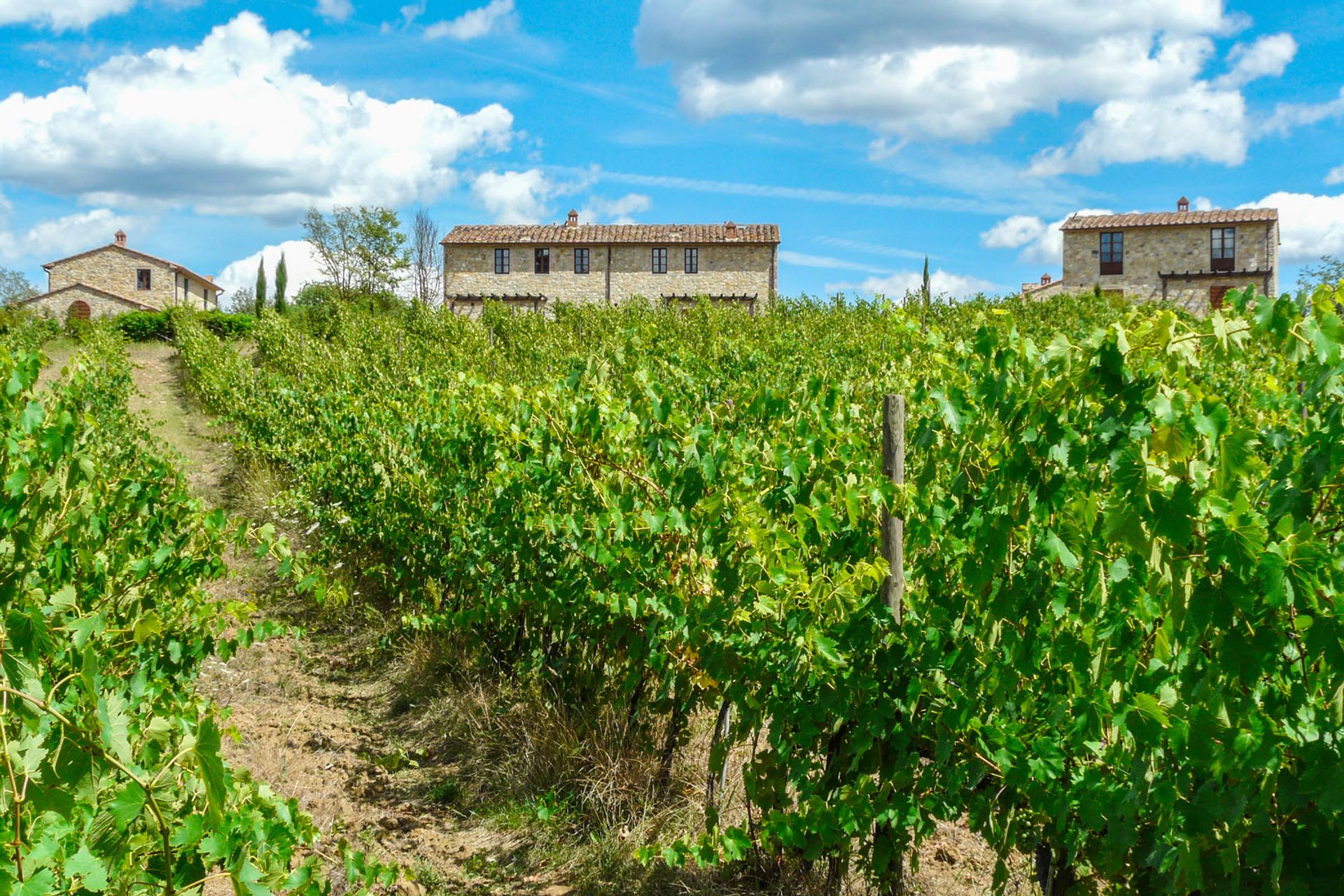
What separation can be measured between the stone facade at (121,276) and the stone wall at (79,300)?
0.26ft

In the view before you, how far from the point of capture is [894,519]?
115 inches

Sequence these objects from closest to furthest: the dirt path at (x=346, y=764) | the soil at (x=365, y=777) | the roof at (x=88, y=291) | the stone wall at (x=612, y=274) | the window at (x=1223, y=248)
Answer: the soil at (x=365, y=777) < the dirt path at (x=346, y=764) < the window at (x=1223, y=248) < the stone wall at (x=612, y=274) < the roof at (x=88, y=291)

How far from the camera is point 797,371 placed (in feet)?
32.0

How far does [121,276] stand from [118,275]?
159 mm

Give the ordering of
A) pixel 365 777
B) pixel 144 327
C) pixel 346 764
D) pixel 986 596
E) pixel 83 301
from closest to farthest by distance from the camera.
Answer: pixel 986 596
pixel 365 777
pixel 346 764
pixel 144 327
pixel 83 301

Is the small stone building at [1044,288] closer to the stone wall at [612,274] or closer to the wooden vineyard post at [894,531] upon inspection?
the stone wall at [612,274]

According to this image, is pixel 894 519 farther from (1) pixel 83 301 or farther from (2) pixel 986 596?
(1) pixel 83 301

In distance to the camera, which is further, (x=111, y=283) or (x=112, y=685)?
(x=111, y=283)

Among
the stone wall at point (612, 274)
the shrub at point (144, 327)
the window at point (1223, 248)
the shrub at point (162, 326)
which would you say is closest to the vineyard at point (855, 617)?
the stone wall at point (612, 274)

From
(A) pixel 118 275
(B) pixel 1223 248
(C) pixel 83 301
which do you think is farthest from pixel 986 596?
(A) pixel 118 275

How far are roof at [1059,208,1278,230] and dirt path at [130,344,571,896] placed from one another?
40067 millimetres

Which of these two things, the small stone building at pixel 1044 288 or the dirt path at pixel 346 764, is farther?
the small stone building at pixel 1044 288

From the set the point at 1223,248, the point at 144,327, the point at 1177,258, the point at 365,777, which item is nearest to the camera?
the point at 365,777

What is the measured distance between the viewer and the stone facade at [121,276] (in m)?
54.6
